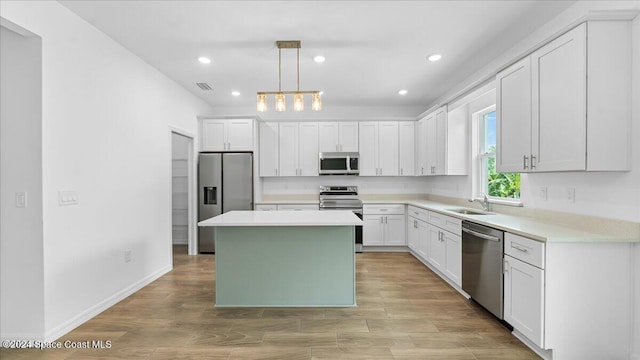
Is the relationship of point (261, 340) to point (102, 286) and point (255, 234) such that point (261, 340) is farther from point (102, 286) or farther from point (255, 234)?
point (102, 286)

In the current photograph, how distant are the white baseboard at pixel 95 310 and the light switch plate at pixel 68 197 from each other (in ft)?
3.19

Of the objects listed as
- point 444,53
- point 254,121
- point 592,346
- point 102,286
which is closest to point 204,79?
point 254,121

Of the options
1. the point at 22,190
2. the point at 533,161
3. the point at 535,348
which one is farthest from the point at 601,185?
the point at 22,190

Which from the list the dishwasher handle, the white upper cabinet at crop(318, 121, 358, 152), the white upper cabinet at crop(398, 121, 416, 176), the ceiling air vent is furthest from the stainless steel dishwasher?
the ceiling air vent

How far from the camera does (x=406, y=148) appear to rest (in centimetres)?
576

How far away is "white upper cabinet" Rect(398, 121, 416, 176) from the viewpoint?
18.9 feet

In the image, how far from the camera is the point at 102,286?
3045 millimetres

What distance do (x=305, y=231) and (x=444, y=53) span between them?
2470 millimetres

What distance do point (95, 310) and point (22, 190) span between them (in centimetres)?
125

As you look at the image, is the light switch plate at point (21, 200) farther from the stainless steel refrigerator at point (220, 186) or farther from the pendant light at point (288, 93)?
the stainless steel refrigerator at point (220, 186)

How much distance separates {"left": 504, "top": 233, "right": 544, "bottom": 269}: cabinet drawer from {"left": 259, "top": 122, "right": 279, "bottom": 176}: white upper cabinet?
4.06m

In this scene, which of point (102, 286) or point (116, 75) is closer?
point (102, 286)

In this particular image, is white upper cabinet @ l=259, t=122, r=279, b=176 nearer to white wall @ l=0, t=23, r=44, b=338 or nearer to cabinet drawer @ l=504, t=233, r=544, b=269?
white wall @ l=0, t=23, r=44, b=338

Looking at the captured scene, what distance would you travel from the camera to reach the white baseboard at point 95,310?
249 centimetres
